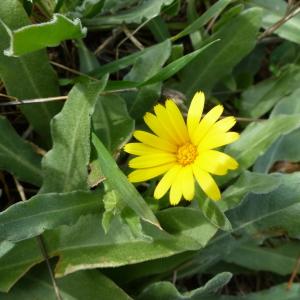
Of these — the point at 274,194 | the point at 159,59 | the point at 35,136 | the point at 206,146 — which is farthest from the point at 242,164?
the point at 35,136

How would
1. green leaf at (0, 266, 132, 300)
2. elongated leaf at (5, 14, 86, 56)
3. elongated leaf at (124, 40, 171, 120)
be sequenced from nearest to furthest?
elongated leaf at (5, 14, 86, 56)
green leaf at (0, 266, 132, 300)
elongated leaf at (124, 40, 171, 120)

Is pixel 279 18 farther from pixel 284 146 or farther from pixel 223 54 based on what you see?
pixel 284 146

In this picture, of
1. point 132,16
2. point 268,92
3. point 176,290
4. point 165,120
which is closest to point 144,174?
point 165,120

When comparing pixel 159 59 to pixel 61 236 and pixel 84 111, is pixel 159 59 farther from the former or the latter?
pixel 61 236

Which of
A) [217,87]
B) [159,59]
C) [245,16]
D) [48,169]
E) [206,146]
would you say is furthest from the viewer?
[217,87]

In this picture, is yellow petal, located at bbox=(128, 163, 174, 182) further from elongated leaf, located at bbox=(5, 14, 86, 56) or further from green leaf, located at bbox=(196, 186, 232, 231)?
elongated leaf, located at bbox=(5, 14, 86, 56)

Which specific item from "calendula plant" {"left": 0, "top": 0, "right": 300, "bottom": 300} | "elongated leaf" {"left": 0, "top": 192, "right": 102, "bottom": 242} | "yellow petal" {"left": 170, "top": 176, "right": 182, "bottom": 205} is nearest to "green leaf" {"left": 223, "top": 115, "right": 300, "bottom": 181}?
"calendula plant" {"left": 0, "top": 0, "right": 300, "bottom": 300}
